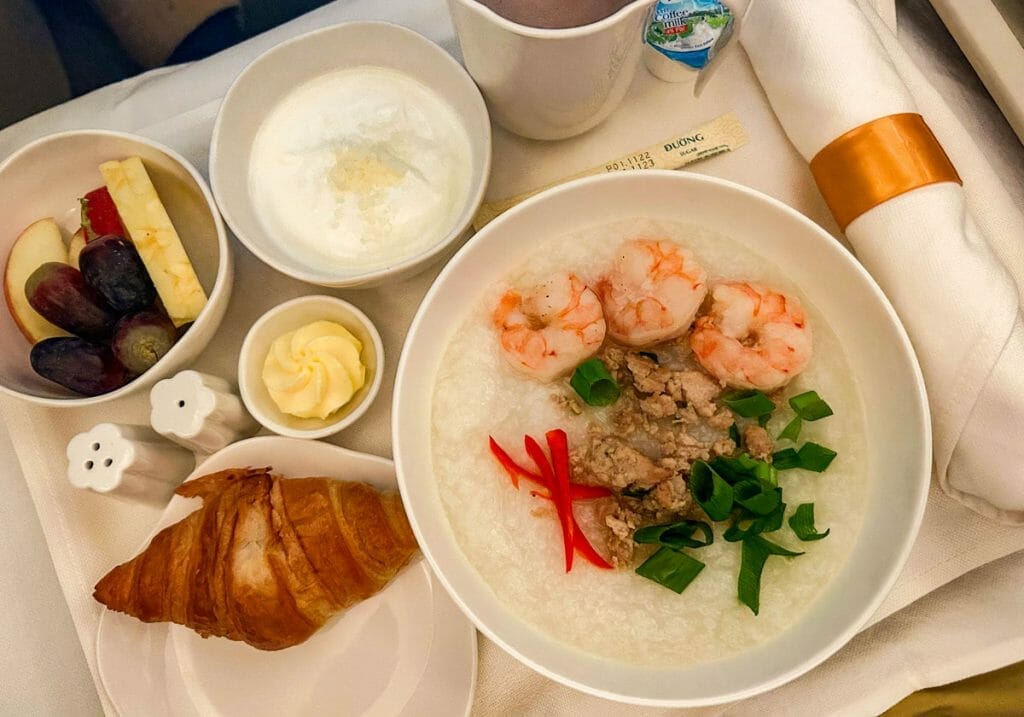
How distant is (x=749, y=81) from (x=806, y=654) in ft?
2.64

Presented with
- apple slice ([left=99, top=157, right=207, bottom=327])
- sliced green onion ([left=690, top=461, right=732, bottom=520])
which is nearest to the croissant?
apple slice ([left=99, top=157, right=207, bottom=327])

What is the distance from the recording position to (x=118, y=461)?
96 cm

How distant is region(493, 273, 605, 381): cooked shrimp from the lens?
89 cm

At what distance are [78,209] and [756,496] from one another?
1028 mm

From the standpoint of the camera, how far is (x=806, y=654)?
0.81 m

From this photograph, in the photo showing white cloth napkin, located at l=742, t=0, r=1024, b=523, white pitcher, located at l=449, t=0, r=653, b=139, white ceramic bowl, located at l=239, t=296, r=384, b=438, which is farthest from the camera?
white ceramic bowl, located at l=239, t=296, r=384, b=438

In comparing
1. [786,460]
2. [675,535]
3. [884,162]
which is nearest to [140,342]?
[675,535]

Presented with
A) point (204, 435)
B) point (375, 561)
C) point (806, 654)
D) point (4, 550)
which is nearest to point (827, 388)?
point (806, 654)

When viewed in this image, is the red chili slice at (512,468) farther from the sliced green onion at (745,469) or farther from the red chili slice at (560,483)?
the sliced green onion at (745,469)

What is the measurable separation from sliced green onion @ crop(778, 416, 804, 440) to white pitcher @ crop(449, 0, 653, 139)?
0.47 metres

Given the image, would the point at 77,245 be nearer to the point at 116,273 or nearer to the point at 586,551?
the point at 116,273

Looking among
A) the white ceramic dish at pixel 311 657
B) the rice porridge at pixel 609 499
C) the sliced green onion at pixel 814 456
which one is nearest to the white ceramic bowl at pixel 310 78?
the rice porridge at pixel 609 499

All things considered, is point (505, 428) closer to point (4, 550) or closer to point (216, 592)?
point (216, 592)

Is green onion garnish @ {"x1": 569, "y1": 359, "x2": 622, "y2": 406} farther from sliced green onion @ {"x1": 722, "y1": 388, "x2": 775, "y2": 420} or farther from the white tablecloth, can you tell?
the white tablecloth
